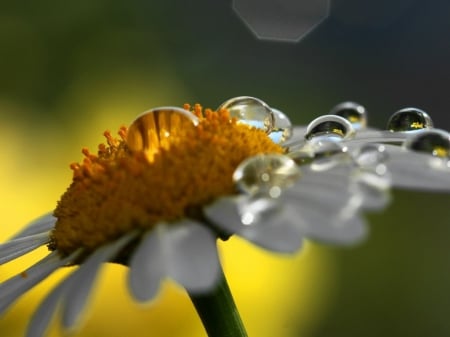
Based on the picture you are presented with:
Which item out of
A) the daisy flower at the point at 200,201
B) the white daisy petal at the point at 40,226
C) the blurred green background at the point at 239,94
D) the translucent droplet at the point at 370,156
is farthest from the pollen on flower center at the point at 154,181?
the blurred green background at the point at 239,94

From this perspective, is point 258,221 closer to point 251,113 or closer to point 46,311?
point 46,311

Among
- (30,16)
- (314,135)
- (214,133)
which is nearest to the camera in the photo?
(214,133)

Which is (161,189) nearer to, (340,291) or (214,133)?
(214,133)

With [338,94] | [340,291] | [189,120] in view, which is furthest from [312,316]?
[189,120]

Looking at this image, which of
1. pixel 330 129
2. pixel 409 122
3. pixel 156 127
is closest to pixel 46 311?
pixel 156 127

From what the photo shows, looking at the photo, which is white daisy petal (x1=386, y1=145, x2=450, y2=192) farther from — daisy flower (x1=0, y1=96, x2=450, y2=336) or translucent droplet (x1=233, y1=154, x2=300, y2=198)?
translucent droplet (x1=233, y1=154, x2=300, y2=198)

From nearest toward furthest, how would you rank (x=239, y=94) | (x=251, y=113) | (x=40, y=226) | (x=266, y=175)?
1. (x=266, y=175)
2. (x=251, y=113)
3. (x=40, y=226)
4. (x=239, y=94)

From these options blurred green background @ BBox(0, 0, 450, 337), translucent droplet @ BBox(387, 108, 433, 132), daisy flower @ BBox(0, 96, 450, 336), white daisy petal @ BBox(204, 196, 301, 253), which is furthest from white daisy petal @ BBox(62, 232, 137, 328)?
blurred green background @ BBox(0, 0, 450, 337)
